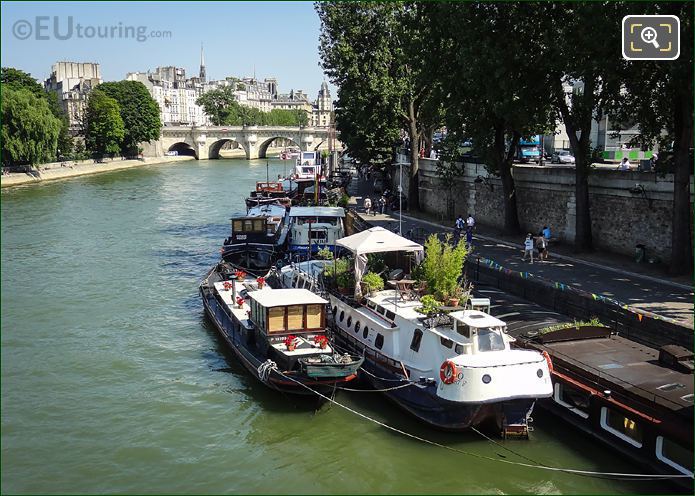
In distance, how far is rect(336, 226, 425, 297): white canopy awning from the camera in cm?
1934

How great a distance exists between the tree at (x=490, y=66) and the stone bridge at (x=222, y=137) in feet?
283

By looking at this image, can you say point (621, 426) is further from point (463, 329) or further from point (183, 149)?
point (183, 149)

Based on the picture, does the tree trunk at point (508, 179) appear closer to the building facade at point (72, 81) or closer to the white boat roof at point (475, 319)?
the white boat roof at point (475, 319)

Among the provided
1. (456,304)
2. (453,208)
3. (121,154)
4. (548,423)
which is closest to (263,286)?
(456,304)

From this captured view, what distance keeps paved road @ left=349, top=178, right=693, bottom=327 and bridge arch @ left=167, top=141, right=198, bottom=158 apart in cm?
9359

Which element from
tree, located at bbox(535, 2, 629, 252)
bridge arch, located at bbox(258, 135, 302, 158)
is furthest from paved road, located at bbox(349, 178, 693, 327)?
bridge arch, located at bbox(258, 135, 302, 158)

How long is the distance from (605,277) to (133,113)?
87.3 meters

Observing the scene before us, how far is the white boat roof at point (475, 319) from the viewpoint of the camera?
15284mm

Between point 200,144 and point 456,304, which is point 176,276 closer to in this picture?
point 456,304

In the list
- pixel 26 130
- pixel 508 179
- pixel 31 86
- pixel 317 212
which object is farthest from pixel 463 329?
pixel 31 86

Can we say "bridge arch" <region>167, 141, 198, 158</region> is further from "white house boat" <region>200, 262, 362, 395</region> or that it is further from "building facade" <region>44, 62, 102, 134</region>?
"white house boat" <region>200, 262, 362, 395</region>

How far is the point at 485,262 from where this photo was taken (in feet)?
85.9

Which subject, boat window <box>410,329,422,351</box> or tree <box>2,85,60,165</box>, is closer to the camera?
boat window <box>410,329,422,351</box>

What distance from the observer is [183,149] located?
12431cm
